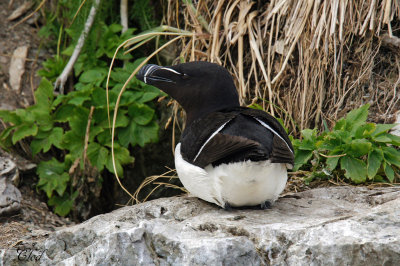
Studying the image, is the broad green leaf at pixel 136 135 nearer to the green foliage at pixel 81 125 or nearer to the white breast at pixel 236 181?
the green foliage at pixel 81 125

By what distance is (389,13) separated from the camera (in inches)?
166

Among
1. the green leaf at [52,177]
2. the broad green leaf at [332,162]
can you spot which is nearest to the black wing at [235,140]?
the broad green leaf at [332,162]

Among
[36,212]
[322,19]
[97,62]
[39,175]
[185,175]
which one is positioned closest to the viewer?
[185,175]

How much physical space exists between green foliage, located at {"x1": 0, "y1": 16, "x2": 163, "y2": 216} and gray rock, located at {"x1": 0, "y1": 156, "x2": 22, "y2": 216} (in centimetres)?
30

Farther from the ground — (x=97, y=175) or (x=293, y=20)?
(x=293, y=20)

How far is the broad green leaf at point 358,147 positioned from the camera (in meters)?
3.49

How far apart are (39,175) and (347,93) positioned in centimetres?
276

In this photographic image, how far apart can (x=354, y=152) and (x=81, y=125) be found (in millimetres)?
2450

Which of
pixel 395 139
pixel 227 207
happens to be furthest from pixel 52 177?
pixel 395 139

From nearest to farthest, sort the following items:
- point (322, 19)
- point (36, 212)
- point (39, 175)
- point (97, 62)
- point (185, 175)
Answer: point (185, 175) → point (322, 19) → point (36, 212) → point (39, 175) → point (97, 62)

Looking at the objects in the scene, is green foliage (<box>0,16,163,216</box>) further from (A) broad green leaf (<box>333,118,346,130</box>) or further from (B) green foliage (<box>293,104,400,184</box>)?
(A) broad green leaf (<box>333,118,346,130</box>)

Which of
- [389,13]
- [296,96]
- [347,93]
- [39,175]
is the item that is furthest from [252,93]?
[39,175]

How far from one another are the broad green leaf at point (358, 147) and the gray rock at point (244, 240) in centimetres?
55

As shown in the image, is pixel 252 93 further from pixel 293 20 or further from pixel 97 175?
pixel 97 175
